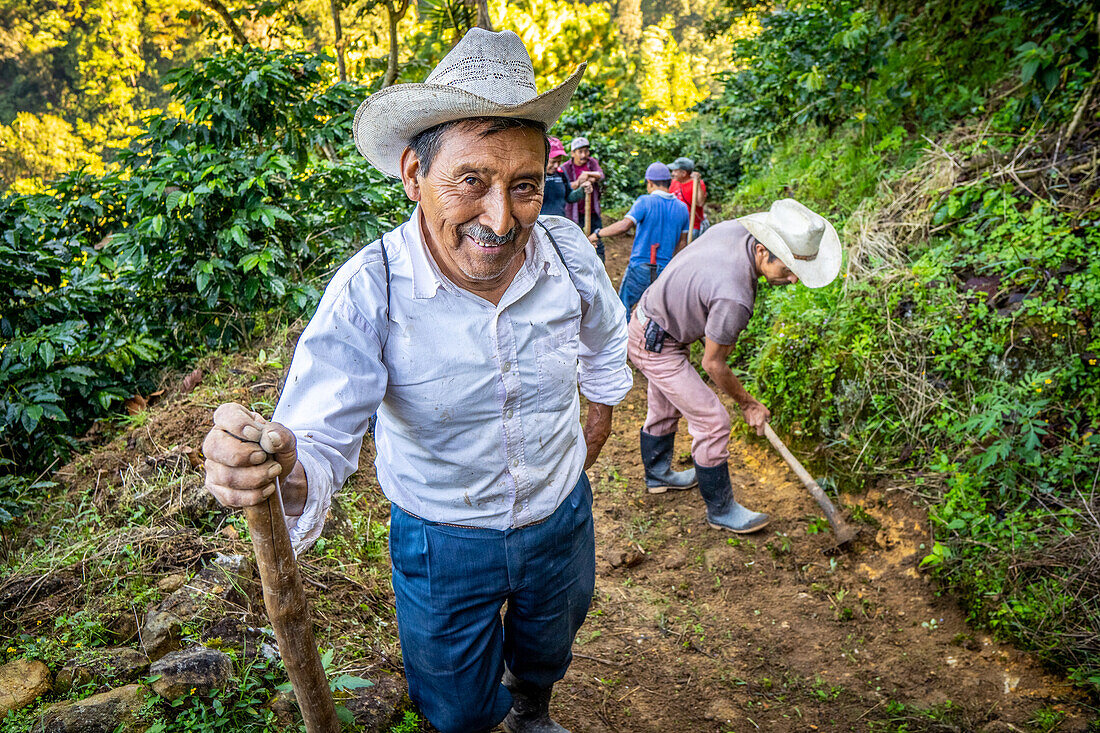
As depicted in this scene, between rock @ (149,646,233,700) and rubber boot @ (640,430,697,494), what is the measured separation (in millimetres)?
2980

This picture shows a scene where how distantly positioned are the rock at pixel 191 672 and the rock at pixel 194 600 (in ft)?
0.36

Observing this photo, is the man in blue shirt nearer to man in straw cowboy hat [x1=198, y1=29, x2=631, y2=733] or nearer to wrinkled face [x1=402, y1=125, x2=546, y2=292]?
man in straw cowboy hat [x1=198, y1=29, x2=631, y2=733]

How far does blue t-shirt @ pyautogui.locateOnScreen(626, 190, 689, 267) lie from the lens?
5.82 metres

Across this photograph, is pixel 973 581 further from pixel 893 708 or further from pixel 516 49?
pixel 516 49

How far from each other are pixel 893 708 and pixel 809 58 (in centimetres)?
580

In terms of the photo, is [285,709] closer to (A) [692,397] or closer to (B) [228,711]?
(B) [228,711]

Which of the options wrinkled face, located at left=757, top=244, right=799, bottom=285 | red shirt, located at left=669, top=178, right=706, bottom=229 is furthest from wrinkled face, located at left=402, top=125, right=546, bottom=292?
red shirt, located at left=669, top=178, right=706, bottom=229

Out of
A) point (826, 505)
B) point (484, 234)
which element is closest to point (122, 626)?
point (484, 234)

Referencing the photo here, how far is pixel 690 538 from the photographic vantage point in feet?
13.6

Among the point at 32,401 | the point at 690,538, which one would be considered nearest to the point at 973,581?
the point at 690,538

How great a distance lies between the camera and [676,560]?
12.9 ft

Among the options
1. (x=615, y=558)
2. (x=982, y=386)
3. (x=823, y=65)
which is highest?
(x=823, y=65)

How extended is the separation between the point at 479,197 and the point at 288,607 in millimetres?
1023

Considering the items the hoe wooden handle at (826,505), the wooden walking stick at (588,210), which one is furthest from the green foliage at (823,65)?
the hoe wooden handle at (826,505)
